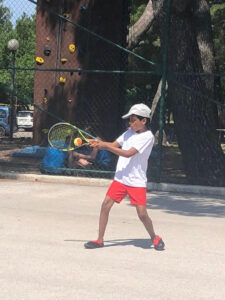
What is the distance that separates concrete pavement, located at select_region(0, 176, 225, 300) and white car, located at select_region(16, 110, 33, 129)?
31.7 metres

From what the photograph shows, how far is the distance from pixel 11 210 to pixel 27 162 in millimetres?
6727

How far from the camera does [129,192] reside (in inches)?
271

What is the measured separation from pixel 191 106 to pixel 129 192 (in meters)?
5.74

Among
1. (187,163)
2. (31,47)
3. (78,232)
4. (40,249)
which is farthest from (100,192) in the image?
(31,47)

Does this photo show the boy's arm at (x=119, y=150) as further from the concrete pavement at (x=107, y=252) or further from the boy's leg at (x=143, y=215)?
the concrete pavement at (x=107, y=252)

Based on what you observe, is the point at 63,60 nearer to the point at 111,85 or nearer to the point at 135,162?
the point at 111,85

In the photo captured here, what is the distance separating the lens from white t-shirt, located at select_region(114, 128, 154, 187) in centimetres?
676

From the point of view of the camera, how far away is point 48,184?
12125 millimetres

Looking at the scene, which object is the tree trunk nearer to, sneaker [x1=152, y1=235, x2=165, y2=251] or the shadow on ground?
the shadow on ground

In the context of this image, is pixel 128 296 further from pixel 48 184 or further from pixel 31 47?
pixel 31 47

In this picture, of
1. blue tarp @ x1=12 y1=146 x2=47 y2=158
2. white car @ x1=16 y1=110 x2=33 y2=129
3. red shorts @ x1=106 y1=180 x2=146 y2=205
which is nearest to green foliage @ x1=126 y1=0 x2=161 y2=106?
white car @ x1=16 y1=110 x2=33 y2=129

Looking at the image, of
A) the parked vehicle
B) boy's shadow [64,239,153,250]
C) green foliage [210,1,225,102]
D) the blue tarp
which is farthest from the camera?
the parked vehicle

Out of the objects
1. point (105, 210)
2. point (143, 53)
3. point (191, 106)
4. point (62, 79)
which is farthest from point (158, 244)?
point (143, 53)

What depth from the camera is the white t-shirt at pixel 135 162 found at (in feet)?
22.2
